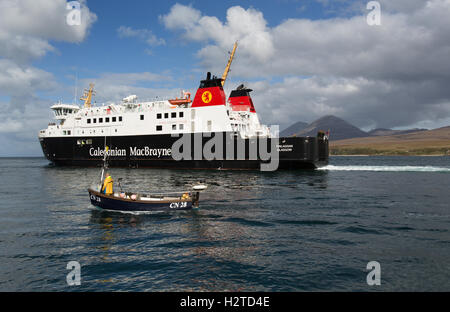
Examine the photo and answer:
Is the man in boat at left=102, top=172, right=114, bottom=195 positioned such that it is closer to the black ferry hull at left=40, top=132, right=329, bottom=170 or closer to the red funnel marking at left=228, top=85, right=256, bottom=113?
the black ferry hull at left=40, top=132, right=329, bottom=170

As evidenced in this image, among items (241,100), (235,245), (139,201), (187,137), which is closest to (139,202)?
(139,201)

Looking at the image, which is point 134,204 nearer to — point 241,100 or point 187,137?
point 187,137

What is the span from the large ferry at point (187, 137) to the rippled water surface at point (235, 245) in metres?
16.6

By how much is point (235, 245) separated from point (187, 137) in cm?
2900

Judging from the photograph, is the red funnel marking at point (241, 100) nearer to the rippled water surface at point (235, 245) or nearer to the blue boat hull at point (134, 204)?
the rippled water surface at point (235, 245)

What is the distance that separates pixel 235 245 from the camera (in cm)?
1077

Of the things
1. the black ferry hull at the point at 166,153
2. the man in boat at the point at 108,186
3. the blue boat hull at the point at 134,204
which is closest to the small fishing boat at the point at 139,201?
the blue boat hull at the point at 134,204

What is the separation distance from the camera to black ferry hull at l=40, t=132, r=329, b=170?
3528 cm

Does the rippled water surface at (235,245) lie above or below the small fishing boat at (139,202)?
below

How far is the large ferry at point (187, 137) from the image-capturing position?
35.8m

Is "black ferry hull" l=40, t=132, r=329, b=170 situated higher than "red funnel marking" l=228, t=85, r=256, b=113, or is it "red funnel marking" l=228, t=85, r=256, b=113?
"red funnel marking" l=228, t=85, r=256, b=113

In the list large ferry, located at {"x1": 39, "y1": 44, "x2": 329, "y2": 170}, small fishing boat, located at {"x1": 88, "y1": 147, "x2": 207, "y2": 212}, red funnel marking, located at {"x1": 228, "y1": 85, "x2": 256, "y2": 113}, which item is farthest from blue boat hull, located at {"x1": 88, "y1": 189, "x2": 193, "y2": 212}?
red funnel marking, located at {"x1": 228, "y1": 85, "x2": 256, "y2": 113}

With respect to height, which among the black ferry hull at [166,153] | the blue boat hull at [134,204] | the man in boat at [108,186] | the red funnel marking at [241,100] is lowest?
the blue boat hull at [134,204]
